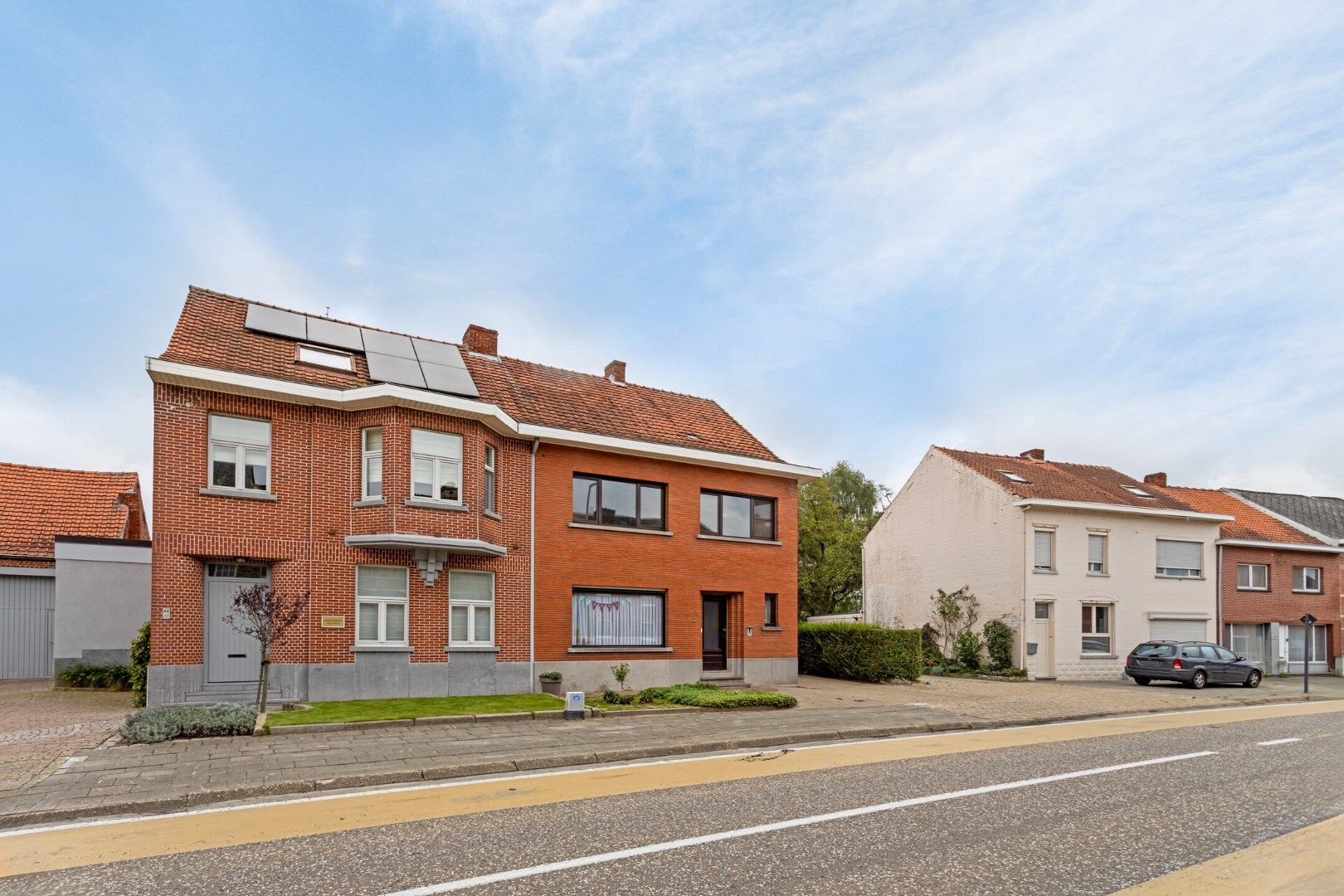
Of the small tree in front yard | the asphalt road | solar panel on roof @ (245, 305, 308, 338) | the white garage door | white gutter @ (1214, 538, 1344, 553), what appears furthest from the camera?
white gutter @ (1214, 538, 1344, 553)

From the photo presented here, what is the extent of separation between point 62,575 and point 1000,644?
26.1m

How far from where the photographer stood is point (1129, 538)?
30.1 m

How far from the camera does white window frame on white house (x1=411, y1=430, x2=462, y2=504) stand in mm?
17031

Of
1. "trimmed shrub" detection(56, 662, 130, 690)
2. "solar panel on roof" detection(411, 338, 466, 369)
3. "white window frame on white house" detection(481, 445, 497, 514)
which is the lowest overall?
"trimmed shrub" detection(56, 662, 130, 690)

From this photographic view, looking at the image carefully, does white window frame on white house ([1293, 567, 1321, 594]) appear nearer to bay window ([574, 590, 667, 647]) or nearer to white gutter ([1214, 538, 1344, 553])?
white gutter ([1214, 538, 1344, 553])

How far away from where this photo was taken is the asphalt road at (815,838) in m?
6.06

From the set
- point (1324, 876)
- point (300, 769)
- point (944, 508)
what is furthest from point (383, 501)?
point (944, 508)

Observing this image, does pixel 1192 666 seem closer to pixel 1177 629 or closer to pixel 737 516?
pixel 1177 629

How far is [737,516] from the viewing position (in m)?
22.8

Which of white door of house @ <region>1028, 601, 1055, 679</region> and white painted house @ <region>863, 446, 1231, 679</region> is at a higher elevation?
white painted house @ <region>863, 446, 1231, 679</region>

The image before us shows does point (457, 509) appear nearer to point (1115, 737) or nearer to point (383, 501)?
point (383, 501)

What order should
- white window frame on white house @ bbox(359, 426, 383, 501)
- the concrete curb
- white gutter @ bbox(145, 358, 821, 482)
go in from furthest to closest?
white window frame on white house @ bbox(359, 426, 383, 501)
white gutter @ bbox(145, 358, 821, 482)
the concrete curb

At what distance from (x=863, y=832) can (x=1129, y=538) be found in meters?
26.8

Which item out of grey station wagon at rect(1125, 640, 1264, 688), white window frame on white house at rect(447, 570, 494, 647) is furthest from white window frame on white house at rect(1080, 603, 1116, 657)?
white window frame on white house at rect(447, 570, 494, 647)
